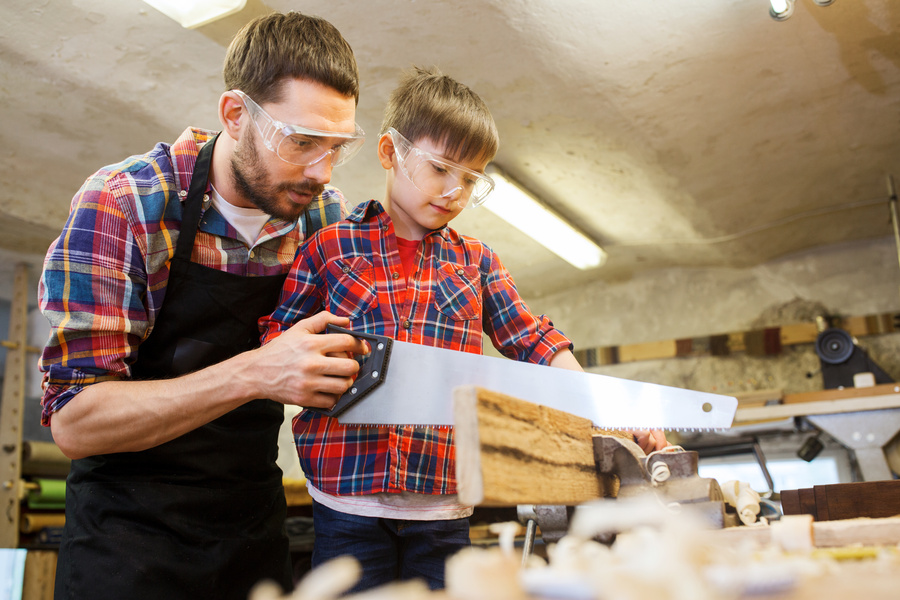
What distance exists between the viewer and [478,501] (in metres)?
0.74

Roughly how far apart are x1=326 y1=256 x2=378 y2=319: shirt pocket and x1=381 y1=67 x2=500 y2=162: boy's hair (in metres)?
0.40

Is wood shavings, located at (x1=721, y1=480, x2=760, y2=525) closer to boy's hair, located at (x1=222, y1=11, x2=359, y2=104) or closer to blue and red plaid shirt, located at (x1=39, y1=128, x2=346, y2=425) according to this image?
blue and red plaid shirt, located at (x1=39, y1=128, x2=346, y2=425)

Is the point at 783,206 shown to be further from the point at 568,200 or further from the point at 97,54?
the point at 97,54

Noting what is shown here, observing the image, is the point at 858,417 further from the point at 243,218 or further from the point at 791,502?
the point at 243,218

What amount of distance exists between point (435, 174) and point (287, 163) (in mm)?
394

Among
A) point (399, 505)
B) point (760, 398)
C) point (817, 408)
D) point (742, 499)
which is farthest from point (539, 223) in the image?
point (742, 499)

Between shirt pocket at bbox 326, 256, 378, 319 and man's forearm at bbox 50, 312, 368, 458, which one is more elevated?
shirt pocket at bbox 326, 256, 378, 319

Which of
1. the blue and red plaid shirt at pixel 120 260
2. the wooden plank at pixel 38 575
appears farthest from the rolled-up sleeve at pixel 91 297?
the wooden plank at pixel 38 575

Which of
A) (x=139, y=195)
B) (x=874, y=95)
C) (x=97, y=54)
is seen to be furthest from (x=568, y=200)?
(x=139, y=195)

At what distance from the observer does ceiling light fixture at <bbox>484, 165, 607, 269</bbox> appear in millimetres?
4785

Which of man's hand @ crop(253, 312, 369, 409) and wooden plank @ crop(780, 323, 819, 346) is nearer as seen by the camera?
man's hand @ crop(253, 312, 369, 409)

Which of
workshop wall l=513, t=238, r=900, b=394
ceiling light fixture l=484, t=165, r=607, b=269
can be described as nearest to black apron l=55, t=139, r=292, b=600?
ceiling light fixture l=484, t=165, r=607, b=269

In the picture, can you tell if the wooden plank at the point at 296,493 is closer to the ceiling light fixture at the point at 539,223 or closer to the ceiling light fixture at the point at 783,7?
the ceiling light fixture at the point at 539,223

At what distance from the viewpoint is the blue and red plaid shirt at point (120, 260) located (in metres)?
1.48
